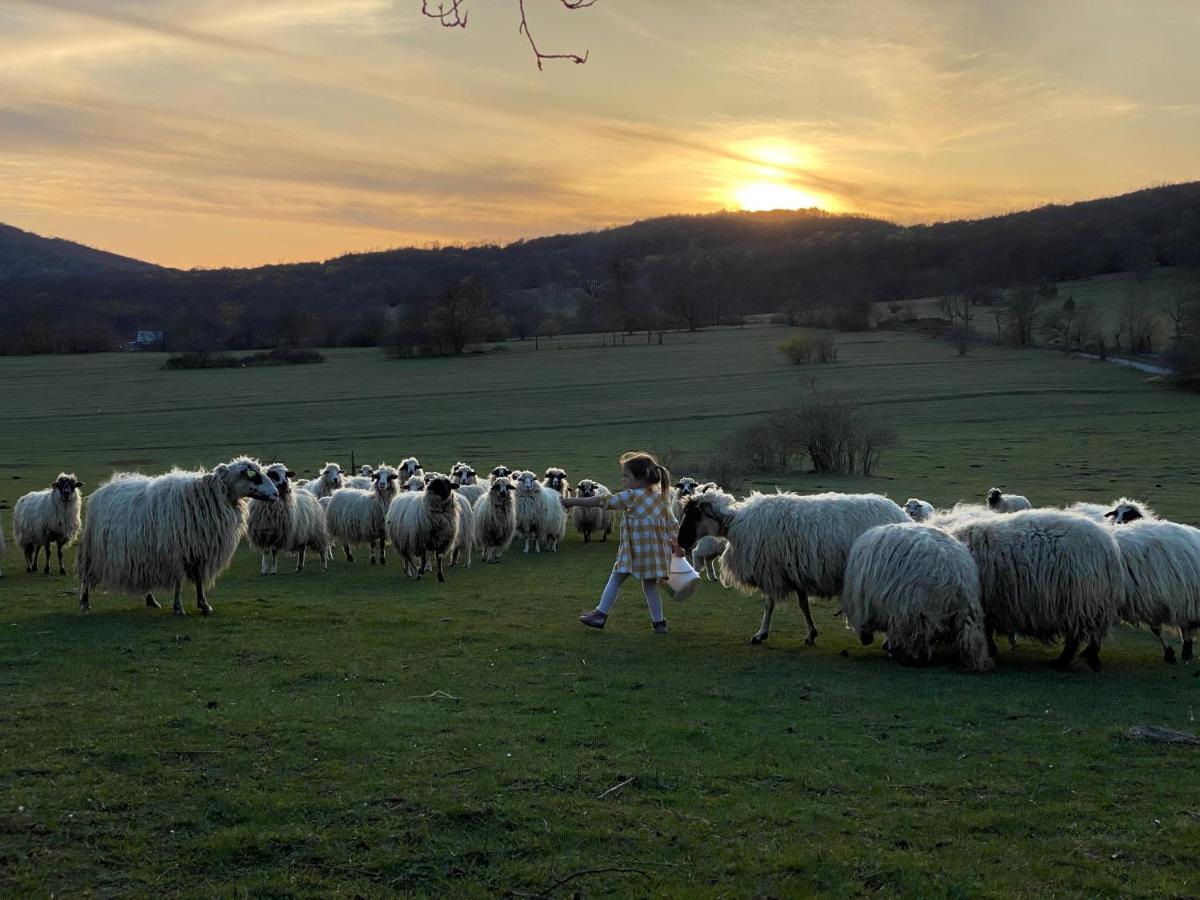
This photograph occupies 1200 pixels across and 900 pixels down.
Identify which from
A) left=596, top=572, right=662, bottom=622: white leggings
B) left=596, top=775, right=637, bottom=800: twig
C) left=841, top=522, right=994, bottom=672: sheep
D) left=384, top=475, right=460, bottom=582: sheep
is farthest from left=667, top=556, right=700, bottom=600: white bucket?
left=384, top=475, right=460, bottom=582: sheep

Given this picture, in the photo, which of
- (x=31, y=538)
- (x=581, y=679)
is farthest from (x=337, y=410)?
(x=581, y=679)

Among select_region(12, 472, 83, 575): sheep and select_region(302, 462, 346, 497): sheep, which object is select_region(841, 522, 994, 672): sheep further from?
select_region(302, 462, 346, 497): sheep

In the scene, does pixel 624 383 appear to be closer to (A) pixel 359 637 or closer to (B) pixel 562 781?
(A) pixel 359 637

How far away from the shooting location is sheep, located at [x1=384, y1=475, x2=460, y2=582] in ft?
60.3

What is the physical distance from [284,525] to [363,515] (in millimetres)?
2291

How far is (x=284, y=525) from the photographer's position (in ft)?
62.3

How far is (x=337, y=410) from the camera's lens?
2569 inches

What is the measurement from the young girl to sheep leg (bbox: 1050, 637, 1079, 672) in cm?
439

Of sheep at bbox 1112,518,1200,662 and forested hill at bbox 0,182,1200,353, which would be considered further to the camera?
forested hill at bbox 0,182,1200,353

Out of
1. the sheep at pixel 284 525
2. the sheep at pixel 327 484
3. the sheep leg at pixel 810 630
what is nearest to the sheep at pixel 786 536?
the sheep leg at pixel 810 630

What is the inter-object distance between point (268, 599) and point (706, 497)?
6815 mm

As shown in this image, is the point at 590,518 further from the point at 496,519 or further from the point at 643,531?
the point at 643,531

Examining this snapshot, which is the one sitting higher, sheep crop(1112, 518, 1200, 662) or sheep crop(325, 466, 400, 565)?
sheep crop(1112, 518, 1200, 662)

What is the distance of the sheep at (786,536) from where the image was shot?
12344 mm
